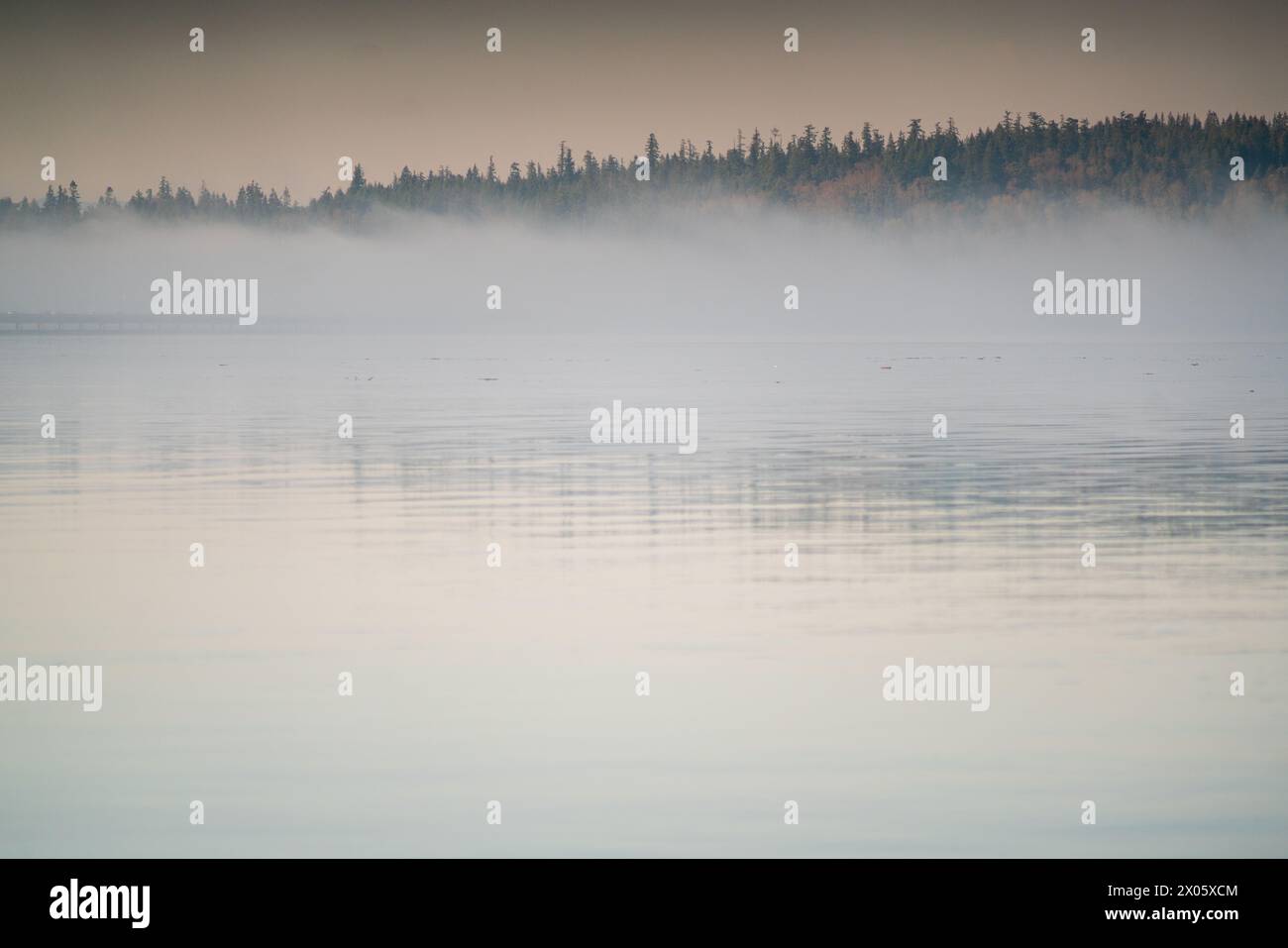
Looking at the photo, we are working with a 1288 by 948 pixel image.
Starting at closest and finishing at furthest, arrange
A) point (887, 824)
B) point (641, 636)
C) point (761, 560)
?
1. point (887, 824)
2. point (641, 636)
3. point (761, 560)

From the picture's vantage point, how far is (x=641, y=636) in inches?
Result: 594

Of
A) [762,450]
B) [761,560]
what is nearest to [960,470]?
[762,450]

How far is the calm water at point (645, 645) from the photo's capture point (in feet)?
35.9

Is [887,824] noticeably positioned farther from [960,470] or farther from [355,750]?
[960,470]

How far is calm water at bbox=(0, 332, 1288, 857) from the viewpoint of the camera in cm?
1093

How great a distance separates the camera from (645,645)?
14875mm

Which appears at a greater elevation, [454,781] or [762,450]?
[762,450]

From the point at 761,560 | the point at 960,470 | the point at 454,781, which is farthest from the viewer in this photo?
the point at 960,470

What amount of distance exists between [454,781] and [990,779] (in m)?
3.18
